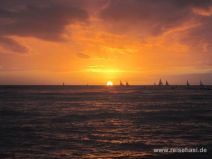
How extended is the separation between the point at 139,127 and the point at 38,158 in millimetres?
13720

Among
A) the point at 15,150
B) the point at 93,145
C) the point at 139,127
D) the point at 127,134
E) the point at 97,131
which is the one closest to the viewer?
the point at 15,150

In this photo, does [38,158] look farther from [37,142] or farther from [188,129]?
[188,129]

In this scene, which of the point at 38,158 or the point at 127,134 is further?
the point at 127,134

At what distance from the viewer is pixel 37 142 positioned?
2211 centimetres

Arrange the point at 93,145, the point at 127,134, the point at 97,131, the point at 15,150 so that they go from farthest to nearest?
the point at 97,131 → the point at 127,134 → the point at 93,145 → the point at 15,150

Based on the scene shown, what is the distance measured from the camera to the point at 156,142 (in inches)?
864

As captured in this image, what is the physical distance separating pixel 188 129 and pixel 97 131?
823 cm

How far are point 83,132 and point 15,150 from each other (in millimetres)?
7929

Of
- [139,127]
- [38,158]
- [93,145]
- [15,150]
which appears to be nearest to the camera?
[38,158]

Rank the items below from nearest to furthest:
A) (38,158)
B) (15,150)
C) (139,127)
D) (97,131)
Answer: (38,158), (15,150), (97,131), (139,127)

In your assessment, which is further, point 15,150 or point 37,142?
point 37,142

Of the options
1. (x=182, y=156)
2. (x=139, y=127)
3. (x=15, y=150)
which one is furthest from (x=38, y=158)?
(x=139, y=127)

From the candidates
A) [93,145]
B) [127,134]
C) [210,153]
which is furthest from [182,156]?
[127,134]

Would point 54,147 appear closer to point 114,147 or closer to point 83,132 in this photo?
point 114,147
